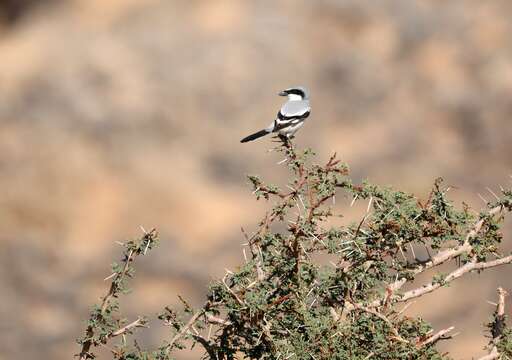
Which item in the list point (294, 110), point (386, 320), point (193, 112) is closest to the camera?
point (386, 320)

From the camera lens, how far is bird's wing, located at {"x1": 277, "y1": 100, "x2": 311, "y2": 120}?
8.35 meters

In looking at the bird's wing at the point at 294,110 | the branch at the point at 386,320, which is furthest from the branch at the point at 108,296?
the bird's wing at the point at 294,110

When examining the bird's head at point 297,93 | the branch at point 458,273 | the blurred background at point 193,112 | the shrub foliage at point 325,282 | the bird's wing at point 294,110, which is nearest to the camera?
the shrub foliage at point 325,282

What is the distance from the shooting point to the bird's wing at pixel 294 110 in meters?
8.35

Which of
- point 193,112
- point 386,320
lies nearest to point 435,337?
point 386,320

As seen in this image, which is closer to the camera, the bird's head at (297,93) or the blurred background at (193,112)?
the bird's head at (297,93)

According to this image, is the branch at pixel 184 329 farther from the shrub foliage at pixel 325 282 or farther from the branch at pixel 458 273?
the branch at pixel 458 273

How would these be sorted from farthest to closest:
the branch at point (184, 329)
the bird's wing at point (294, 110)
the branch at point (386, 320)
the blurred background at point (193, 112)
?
the blurred background at point (193, 112), the bird's wing at point (294, 110), the branch at point (184, 329), the branch at point (386, 320)

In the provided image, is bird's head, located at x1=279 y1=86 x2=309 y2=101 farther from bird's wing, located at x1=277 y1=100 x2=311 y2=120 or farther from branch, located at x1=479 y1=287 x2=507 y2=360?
branch, located at x1=479 y1=287 x2=507 y2=360

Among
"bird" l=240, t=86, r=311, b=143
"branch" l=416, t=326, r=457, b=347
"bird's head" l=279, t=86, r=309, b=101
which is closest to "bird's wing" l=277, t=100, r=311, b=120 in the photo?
"bird" l=240, t=86, r=311, b=143

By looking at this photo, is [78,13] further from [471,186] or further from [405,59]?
[471,186]

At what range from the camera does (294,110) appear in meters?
8.62

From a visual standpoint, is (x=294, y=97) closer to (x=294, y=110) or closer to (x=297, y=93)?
(x=297, y=93)

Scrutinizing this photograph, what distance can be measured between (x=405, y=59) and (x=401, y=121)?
5.53 feet
